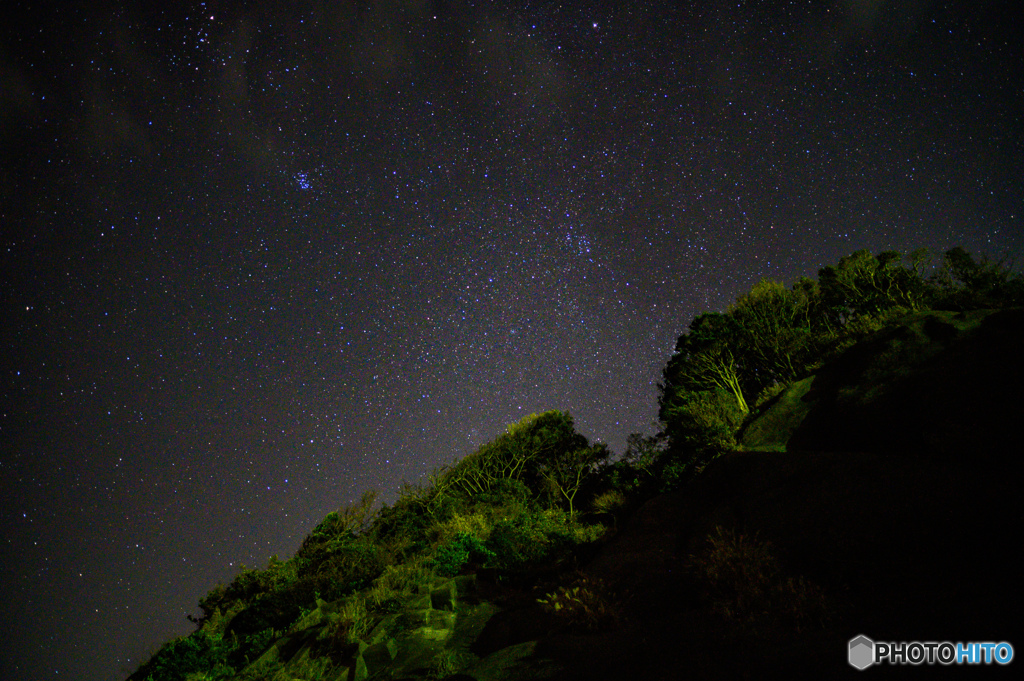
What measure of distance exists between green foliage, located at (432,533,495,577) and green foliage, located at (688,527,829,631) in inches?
404

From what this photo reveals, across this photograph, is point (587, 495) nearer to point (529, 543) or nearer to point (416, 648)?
point (529, 543)

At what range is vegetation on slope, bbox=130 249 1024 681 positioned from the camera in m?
12.5

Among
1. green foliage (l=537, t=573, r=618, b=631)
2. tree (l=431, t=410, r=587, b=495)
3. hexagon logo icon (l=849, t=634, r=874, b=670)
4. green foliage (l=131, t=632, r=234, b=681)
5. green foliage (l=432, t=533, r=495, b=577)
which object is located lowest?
hexagon logo icon (l=849, t=634, r=874, b=670)

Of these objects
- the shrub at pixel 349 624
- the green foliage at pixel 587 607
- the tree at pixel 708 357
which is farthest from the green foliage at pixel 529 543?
the tree at pixel 708 357

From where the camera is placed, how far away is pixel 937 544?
24.9ft

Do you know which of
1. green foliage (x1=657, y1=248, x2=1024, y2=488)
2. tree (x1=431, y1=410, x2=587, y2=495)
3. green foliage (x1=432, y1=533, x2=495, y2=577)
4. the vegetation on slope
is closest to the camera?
the vegetation on slope

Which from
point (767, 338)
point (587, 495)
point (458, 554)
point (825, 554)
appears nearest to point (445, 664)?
point (458, 554)

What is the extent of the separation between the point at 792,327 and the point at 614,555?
22.3 metres

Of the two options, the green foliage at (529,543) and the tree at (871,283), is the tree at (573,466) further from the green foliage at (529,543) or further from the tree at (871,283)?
the tree at (871,283)

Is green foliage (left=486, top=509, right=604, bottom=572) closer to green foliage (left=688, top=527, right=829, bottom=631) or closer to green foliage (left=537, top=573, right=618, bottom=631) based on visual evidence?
green foliage (left=537, top=573, right=618, bottom=631)

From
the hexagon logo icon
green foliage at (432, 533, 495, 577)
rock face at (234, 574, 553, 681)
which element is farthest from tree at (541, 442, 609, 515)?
the hexagon logo icon

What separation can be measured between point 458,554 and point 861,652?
49.0ft

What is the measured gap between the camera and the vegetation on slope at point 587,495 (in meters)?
12.5

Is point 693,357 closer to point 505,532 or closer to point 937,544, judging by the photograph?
point 505,532
